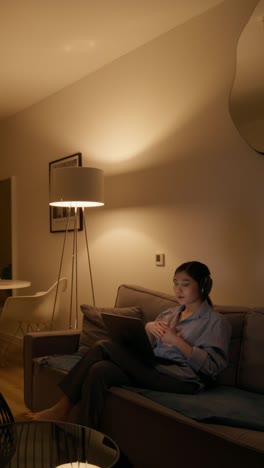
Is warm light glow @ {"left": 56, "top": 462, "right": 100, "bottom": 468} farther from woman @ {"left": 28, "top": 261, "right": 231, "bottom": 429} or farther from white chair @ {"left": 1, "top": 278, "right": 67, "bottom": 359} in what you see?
white chair @ {"left": 1, "top": 278, "right": 67, "bottom": 359}

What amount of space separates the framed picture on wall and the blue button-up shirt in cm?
210

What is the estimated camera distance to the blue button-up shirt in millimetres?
2168

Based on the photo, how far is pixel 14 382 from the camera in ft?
11.9

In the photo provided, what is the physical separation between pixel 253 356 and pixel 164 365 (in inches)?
17.7

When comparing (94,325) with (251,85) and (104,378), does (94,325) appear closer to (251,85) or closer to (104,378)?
(104,378)

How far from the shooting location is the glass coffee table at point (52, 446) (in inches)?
56.9

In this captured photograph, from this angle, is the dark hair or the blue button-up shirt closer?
the blue button-up shirt

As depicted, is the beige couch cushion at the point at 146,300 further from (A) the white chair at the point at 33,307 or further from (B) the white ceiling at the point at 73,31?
(B) the white ceiling at the point at 73,31

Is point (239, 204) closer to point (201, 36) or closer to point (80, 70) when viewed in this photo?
point (201, 36)

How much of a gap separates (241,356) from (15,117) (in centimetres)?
425

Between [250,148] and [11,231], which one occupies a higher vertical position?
[250,148]

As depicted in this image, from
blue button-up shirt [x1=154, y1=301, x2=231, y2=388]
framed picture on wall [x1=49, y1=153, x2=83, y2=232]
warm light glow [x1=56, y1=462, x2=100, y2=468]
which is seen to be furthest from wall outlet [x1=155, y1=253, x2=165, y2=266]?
warm light glow [x1=56, y1=462, x2=100, y2=468]

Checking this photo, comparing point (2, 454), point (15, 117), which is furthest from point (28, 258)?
Result: point (2, 454)

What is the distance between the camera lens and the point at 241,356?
7.47 ft
